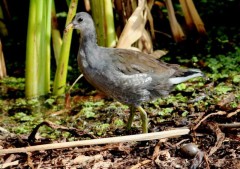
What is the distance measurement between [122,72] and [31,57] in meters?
1.34

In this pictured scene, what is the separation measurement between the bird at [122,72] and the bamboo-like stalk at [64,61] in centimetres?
52

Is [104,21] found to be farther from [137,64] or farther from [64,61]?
[137,64]

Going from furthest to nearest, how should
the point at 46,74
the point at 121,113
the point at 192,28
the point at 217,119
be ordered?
the point at 192,28 < the point at 46,74 < the point at 121,113 < the point at 217,119

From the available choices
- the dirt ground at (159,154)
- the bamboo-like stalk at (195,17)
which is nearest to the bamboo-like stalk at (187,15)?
the bamboo-like stalk at (195,17)

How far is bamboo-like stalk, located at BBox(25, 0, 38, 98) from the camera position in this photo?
5.11 m

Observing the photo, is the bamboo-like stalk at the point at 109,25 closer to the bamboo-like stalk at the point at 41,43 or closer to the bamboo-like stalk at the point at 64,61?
the bamboo-like stalk at the point at 64,61

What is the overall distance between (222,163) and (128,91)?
90cm

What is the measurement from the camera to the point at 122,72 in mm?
4195

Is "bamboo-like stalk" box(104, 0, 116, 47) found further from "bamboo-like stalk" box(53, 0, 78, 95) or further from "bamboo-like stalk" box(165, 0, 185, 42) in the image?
"bamboo-like stalk" box(165, 0, 185, 42)

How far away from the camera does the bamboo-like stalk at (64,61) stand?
4883 mm

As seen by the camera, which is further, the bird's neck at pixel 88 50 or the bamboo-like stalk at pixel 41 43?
the bamboo-like stalk at pixel 41 43

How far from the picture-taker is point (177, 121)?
180 inches

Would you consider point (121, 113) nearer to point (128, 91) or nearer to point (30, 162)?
point (128, 91)

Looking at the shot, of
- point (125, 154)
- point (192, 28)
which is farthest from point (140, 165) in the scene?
point (192, 28)
